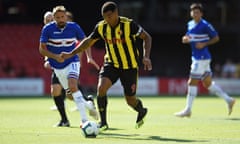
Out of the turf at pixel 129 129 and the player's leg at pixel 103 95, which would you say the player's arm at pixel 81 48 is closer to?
the player's leg at pixel 103 95

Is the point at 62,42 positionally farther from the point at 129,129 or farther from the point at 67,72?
the point at 129,129

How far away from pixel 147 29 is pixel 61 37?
2423 centimetres

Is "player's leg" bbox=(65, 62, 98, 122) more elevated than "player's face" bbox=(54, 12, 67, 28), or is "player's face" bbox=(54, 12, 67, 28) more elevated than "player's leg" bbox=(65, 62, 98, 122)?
"player's face" bbox=(54, 12, 67, 28)

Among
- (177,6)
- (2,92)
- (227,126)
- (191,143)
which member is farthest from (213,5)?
(191,143)

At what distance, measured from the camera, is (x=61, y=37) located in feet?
46.2

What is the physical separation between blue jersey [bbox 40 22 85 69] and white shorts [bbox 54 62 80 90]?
84 mm

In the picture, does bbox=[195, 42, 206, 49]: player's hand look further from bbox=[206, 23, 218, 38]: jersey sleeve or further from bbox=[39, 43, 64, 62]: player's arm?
bbox=[39, 43, 64, 62]: player's arm

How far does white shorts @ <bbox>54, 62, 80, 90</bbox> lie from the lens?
13773 millimetres

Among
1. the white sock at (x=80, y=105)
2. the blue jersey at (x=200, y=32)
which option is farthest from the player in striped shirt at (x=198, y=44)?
the white sock at (x=80, y=105)

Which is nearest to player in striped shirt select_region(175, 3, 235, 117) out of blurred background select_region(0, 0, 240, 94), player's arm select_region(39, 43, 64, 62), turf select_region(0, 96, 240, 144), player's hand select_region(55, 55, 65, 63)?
turf select_region(0, 96, 240, 144)

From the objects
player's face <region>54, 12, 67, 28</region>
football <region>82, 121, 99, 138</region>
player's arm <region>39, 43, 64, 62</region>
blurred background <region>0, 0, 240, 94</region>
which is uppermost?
player's face <region>54, 12, 67, 28</region>

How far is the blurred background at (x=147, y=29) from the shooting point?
36406 millimetres

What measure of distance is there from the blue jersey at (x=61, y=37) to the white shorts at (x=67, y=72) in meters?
0.08

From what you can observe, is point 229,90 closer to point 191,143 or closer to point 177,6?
point 177,6
